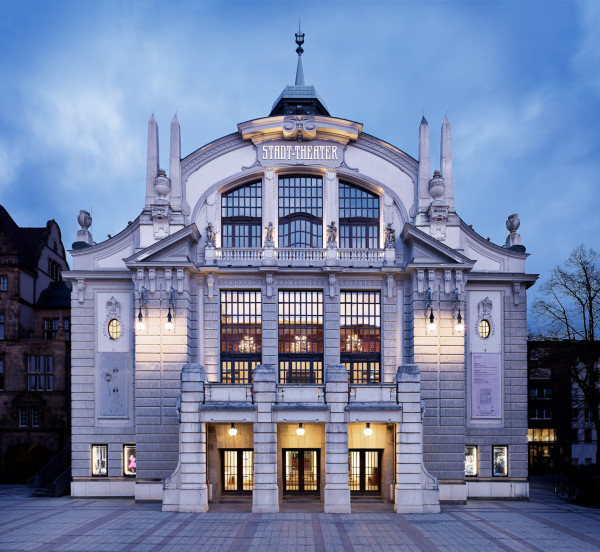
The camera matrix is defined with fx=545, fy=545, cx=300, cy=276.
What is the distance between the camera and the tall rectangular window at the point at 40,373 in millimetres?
37062

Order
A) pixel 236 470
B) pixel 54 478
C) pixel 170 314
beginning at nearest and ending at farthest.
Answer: pixel 170 314
pixel 236 470
pixel 54 478

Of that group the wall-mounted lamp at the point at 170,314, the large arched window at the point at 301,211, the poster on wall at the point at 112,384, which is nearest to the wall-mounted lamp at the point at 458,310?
the large arched window at the point at 301,211

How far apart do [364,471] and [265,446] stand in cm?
690

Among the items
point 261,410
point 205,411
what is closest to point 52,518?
point 205,411

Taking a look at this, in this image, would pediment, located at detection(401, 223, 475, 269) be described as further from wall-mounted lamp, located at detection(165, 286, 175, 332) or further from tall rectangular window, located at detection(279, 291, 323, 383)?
wall-mounted lamp, located at detection(165, 286, 175, 332)

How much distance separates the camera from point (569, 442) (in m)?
46.5

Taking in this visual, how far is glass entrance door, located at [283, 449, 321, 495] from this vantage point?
27.8 meters

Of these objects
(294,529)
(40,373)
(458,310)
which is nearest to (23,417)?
(40,373)

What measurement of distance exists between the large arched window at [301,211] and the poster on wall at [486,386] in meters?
10.8

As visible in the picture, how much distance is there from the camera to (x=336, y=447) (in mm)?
24203

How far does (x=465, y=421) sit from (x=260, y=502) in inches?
467

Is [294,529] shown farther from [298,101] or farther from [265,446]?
[298,101]

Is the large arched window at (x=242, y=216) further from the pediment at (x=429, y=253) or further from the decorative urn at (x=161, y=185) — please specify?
the pediment at (x=429, y=253)

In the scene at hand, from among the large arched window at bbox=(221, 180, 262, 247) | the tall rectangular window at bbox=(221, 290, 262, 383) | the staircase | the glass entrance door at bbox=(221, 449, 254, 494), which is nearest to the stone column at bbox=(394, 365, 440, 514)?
the glass entrance door at bbox=(221, 449, 254, 494)
